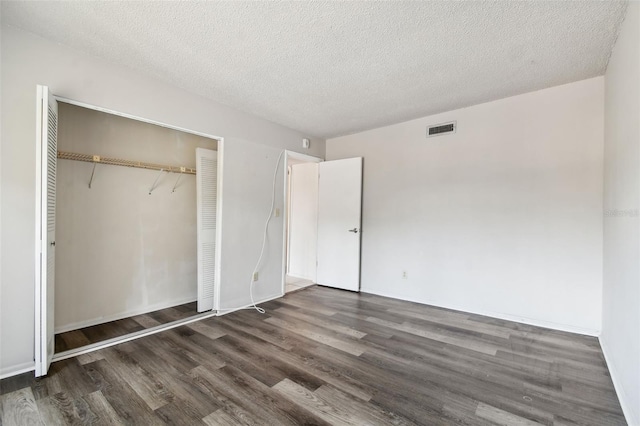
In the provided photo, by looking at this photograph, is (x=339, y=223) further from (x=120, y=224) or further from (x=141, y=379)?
(x=141, y=379)

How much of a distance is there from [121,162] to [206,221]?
3.74 feet

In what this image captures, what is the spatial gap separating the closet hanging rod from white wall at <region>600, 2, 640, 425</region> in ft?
14.0

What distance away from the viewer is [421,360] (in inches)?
94.2

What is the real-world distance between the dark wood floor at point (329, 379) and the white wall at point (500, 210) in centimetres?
46

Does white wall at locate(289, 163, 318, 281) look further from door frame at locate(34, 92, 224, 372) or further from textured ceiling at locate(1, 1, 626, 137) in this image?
textured ceiling at locate(1, 1, 626, 137)

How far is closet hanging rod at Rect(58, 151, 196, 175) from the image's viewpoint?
2847mm

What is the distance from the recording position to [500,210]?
3324 mm

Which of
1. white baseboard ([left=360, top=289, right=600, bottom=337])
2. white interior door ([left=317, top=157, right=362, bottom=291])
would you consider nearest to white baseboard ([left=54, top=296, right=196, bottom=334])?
white interior door ([left=317, top=157, right=362, bottom=291])

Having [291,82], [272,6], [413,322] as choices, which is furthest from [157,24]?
[413,322]

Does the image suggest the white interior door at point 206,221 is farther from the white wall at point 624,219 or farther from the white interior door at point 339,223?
the white wall at point 624,219

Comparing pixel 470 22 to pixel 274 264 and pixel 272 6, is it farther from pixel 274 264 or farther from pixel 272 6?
pixel 274 264

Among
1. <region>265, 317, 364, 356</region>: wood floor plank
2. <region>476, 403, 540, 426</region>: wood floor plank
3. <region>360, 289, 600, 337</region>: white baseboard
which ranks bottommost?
<region>265, 317, 364, 356</region>: wood floor plank

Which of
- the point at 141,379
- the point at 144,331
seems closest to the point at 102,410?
the point at 141,379

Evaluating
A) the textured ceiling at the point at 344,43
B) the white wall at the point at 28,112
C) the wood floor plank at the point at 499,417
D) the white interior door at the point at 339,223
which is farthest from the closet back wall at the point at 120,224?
the wood floor plank at the point at 499,417
